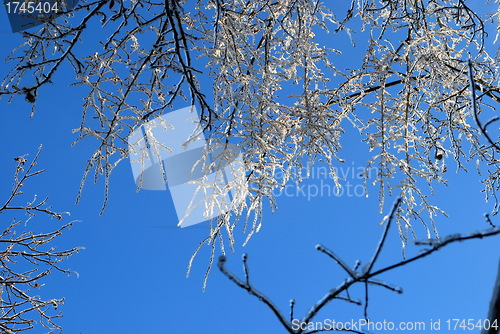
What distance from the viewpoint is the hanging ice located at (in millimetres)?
1941

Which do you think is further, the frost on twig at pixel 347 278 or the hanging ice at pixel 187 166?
the hanging ice at pixel 187 166

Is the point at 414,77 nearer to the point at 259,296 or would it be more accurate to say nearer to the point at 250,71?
the point at 250,71

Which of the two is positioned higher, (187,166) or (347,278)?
(187,166)

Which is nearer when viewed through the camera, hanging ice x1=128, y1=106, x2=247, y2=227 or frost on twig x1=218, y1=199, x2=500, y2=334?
frost on twig x1=218, y1=199, x2=500, y2=334

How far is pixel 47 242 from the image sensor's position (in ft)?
10.5

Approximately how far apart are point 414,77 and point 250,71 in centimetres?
101

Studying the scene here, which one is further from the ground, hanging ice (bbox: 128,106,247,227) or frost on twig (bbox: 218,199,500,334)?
hanging ice (bbox: 128,106,247,227)

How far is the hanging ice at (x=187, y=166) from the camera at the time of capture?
6.37 feet

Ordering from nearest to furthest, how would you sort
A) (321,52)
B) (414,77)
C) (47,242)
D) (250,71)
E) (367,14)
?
(250,71)
(321,52)
(414,77)
(367,14)
(47,242)

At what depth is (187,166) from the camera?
83.7 inches

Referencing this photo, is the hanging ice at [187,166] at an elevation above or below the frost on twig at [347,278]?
above

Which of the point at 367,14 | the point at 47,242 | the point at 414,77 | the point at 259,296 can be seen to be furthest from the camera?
the point at 47,242

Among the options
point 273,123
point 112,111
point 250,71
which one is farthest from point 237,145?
point 112,111

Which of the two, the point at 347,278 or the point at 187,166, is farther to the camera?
the point at 187,166
